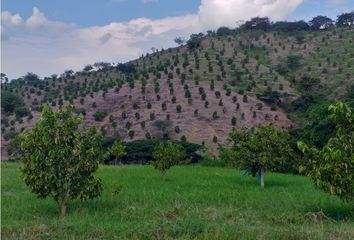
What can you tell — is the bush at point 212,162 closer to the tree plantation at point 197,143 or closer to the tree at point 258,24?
the tree plantation at point 197,143

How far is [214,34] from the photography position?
309ft

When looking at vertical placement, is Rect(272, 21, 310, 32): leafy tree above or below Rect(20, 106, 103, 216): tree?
above

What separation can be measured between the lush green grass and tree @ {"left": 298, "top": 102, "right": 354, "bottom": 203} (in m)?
0.88

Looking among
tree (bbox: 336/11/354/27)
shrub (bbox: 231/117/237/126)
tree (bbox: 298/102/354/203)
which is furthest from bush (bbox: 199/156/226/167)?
tree (bbox: 336/11/354/27)

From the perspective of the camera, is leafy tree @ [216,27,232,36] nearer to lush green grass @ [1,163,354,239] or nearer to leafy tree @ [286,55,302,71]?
leafy tree @ [286,55,302,71]

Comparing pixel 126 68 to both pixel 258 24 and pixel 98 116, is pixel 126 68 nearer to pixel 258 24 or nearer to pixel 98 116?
pixel 98 116

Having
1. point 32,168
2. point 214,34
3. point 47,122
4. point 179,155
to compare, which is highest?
point 214,34

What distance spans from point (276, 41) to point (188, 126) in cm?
3875

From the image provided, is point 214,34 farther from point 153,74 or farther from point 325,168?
point 325,168

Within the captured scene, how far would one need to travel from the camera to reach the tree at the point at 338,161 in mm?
13844

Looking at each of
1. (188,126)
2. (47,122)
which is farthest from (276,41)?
(47,122)

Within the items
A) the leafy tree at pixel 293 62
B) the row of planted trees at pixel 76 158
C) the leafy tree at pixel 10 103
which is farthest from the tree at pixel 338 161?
the leafy tree at pixel 293 62

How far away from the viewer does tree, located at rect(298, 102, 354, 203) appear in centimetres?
1384

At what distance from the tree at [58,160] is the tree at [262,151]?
10498mm
